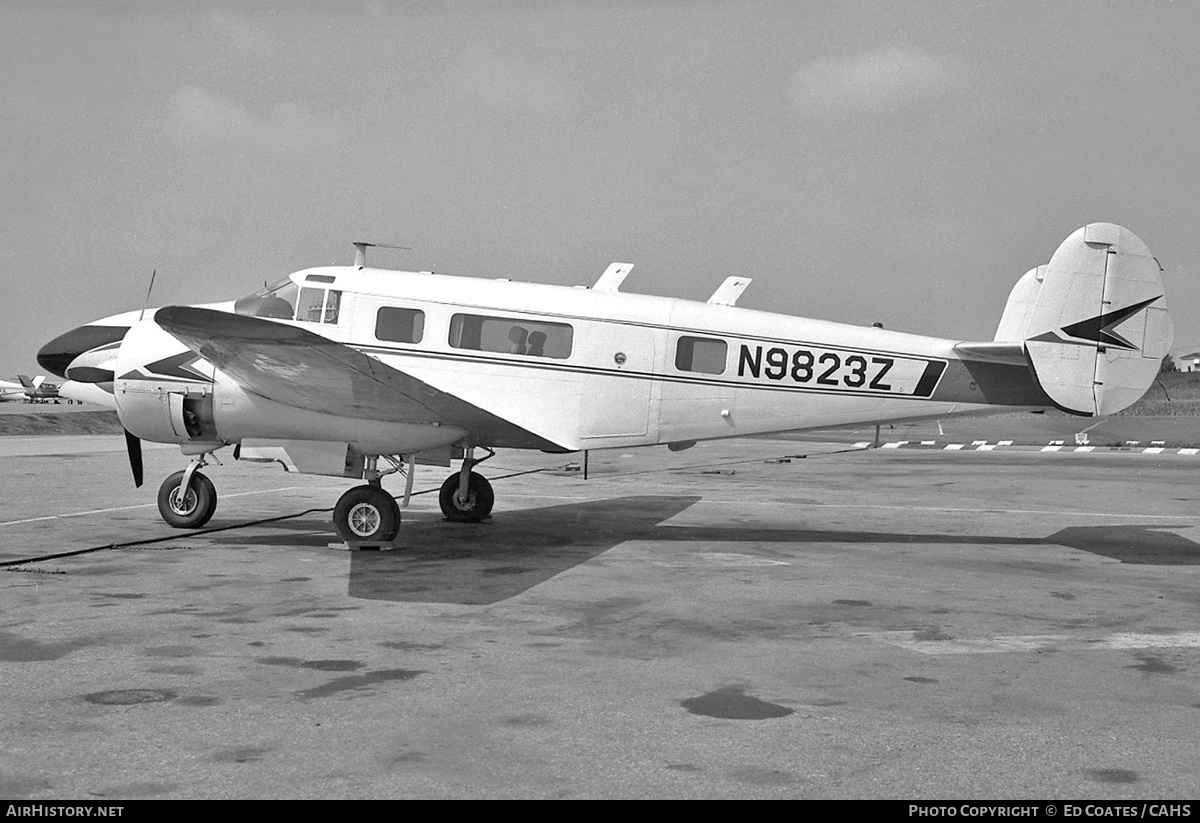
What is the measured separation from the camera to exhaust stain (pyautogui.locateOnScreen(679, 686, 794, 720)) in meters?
6.42

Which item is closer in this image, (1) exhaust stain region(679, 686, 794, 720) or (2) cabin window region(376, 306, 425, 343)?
(1) exhaust stain region(679, 686, 794, 720)

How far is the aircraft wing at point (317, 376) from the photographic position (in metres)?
11.2

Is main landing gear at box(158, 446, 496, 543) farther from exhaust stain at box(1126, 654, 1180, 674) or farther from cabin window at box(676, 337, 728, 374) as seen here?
exhaust stain at box(1126, 654, 1180, 674)

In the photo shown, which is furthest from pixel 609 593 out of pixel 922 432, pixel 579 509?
pixel 922 432

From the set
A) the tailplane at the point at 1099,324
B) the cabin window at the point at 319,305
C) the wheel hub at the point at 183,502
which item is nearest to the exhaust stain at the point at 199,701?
the cabin window at the point at 319,305

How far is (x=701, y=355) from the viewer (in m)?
14.5

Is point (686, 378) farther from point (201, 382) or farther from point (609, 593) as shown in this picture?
point (201, 382)

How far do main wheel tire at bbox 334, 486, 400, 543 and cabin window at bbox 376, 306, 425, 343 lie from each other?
2207 mm

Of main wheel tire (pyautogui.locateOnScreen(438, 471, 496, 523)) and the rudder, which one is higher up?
the rudder

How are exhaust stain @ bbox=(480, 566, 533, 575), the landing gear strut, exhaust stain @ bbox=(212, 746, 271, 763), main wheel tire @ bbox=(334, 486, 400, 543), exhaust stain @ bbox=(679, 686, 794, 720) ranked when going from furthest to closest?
the landing gear strut < main wheel tire @ bbox=(334, 486, 400, 543) < exhaust stain @ bbox=(480, 566, 533, 575) < exhaust stain @ bbox=(679, 686, 794, 720) < exhaust stain @ bbox=(212, 746, 271, 763)

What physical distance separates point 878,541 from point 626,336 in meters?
4.52

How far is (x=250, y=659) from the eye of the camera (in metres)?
7.67

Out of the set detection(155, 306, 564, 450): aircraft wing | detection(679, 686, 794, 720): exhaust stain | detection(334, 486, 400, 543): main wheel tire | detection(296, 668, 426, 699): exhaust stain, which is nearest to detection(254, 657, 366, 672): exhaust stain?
detection(296, 668, 426, 699): exhaust stain

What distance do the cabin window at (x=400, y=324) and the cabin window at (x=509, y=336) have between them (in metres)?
0.44
